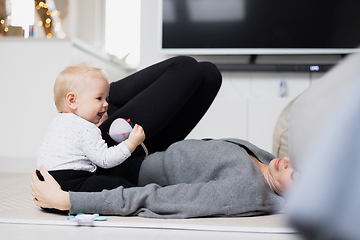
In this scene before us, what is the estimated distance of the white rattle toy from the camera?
938 mm

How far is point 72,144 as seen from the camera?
869mm

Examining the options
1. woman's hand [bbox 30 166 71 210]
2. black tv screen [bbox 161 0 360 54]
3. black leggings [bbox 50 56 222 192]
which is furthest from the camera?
black tv screen [bbox 161 0 360 54]

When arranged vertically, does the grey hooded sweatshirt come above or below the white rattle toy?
below

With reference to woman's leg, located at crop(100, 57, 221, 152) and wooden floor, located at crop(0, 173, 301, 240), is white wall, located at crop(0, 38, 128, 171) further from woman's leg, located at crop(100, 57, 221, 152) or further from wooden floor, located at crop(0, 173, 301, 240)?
wooden floor, located at crop(0, 173, 301, 240)

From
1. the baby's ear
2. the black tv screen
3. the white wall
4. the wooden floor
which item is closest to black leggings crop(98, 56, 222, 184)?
the baby's ear

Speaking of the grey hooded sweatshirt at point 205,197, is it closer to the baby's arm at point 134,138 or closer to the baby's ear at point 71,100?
the baby's arm at point 134,138

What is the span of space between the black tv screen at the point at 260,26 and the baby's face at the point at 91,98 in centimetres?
173

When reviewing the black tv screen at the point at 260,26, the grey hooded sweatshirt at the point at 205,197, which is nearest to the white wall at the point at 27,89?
the black tv screen at the point at 260,26

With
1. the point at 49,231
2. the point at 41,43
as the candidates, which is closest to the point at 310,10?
the point at 41,43

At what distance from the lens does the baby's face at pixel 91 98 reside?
0.93m

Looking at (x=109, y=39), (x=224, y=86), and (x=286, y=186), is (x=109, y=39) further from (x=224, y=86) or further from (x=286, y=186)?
(x=286, y=186)

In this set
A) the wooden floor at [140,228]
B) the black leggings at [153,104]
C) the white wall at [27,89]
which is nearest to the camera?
the wooden floor at [140,228]

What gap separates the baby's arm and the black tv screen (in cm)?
177

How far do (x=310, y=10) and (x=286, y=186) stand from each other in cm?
207
